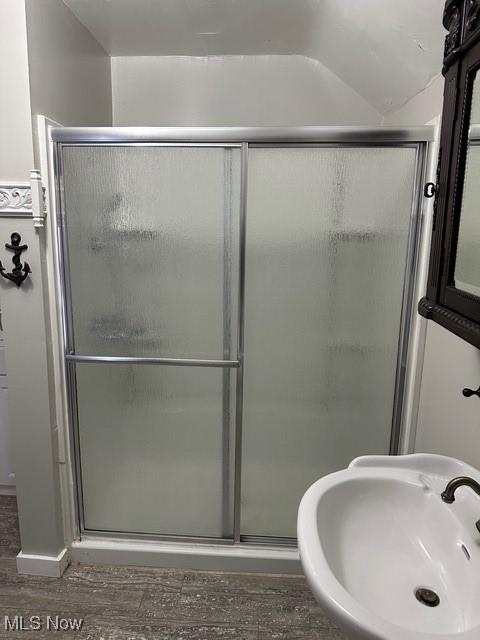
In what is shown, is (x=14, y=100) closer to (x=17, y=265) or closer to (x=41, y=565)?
(x=17, y=265)

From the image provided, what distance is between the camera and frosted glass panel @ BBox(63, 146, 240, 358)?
1690 millimetres

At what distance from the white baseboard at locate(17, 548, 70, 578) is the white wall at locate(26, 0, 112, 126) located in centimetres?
178

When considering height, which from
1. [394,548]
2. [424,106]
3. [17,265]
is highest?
[424,106]

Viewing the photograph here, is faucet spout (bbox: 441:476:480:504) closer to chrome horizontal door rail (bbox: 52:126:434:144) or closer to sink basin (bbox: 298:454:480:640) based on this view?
sink basin (bbox: 298:454:480:640)

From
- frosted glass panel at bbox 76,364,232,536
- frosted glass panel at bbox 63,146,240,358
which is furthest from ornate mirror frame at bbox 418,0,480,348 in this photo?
frosted glass panel at bbox 76,364,232,536

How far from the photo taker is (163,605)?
174 centimetres

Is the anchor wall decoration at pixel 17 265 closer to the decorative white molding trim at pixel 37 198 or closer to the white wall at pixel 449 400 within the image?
the decorative white molding trim at pixel 37 198

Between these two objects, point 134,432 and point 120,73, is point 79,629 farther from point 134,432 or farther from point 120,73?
point 120,73

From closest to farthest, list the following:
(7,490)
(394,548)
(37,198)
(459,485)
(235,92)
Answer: (459,485) → (394,548) → (37,198) → (235,92) → (7,490)

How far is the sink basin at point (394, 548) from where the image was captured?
31.7 inches

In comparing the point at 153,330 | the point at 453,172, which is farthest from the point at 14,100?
the point at 453,172

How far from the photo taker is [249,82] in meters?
2.26

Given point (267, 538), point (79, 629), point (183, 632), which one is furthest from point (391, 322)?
point (79, 629)

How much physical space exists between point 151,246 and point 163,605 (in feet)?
4.65
